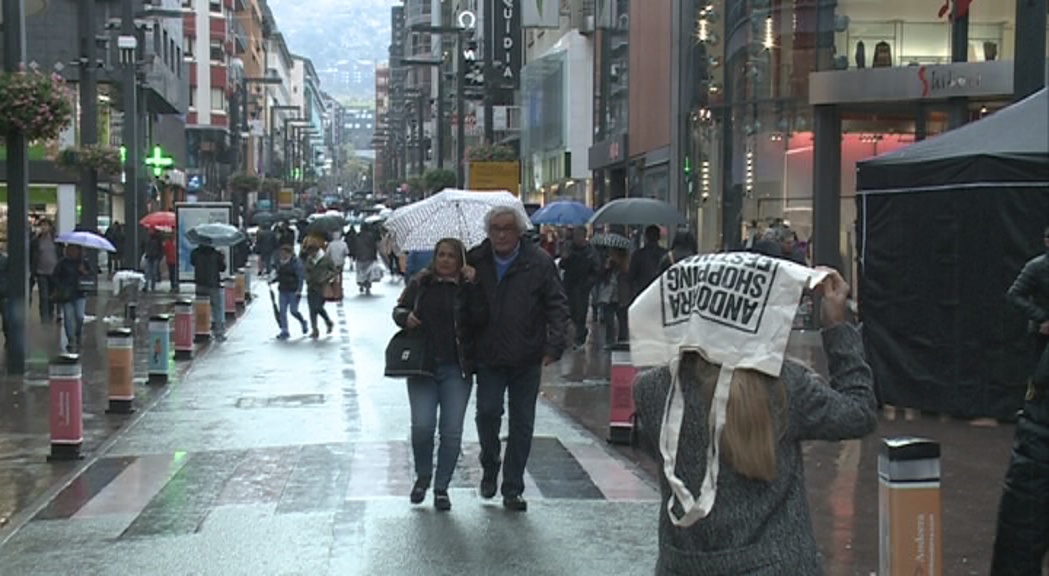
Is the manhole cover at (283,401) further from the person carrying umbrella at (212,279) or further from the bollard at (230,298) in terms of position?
the bollard at (230,298)

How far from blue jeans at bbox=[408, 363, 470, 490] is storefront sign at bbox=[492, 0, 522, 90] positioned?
150 feet

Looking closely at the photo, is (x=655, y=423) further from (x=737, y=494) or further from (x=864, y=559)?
(x=864, y=559)

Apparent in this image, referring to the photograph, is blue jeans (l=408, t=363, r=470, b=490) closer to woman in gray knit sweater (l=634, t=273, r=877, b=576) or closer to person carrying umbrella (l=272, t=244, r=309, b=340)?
woman in gray knit sweater (l=634, t=273, r=877, b=576)

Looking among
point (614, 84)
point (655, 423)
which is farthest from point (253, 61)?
point (655, 423)

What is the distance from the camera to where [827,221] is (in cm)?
2545

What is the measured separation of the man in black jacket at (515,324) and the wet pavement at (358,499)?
71 centimetres

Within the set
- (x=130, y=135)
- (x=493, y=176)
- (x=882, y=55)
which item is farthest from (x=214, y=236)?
(x=493, y=176)

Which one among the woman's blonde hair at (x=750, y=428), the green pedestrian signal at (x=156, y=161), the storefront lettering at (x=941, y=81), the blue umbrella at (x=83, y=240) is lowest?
the woman's blonde hair at (x=750, y=428)

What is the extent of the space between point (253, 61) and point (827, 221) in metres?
105

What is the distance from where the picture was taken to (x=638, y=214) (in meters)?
21.7

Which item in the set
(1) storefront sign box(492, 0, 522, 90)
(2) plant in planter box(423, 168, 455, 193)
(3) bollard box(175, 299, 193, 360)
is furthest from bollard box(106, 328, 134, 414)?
(2) plant in planter box(423, 168, 455, 193)

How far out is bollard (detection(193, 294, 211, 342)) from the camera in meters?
23.4

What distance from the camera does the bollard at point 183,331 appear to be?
20094 millimetres

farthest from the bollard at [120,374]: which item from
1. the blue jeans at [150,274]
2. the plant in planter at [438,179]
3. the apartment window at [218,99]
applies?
the apartment window at [218,99]
